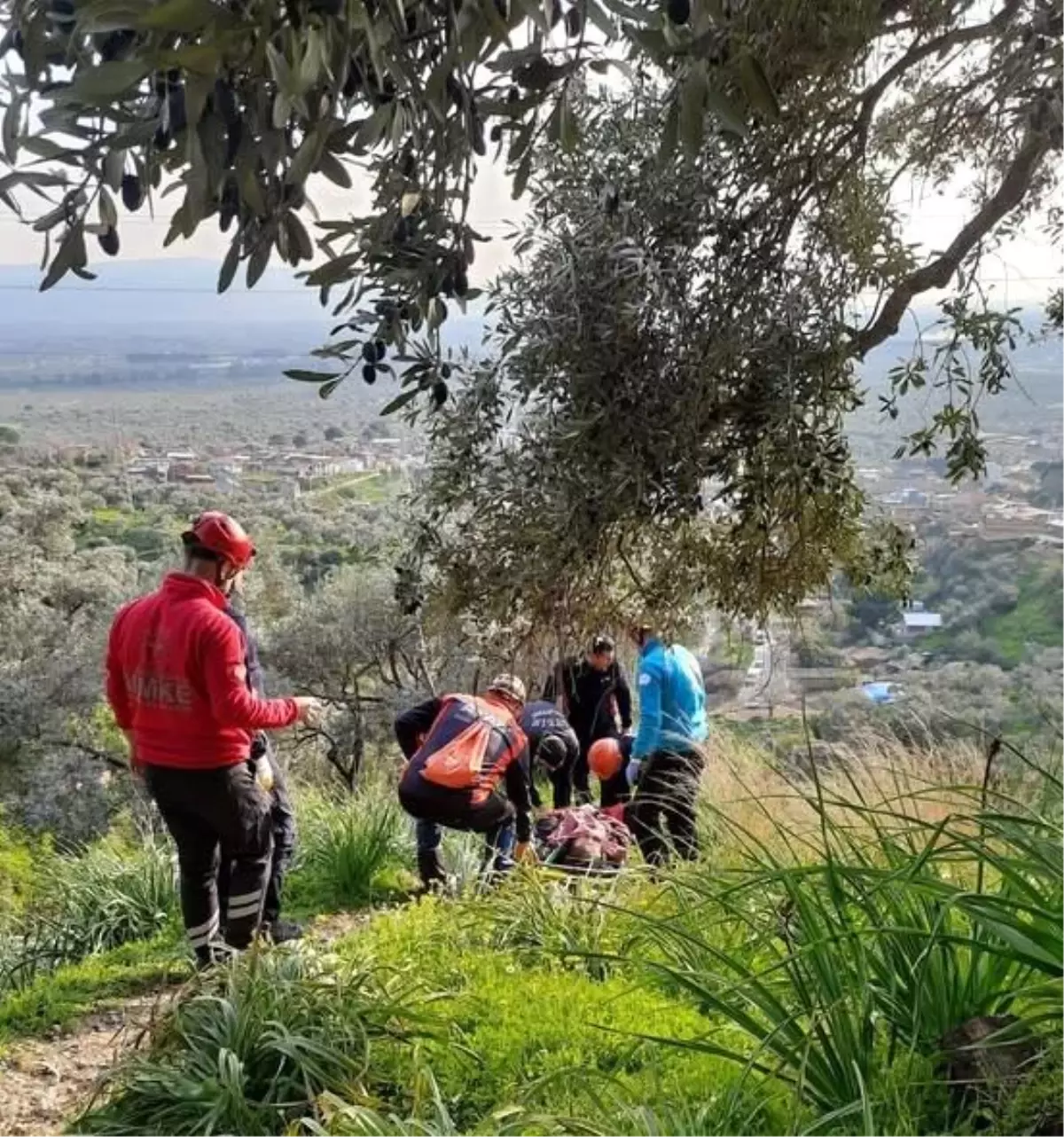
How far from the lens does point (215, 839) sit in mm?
4438

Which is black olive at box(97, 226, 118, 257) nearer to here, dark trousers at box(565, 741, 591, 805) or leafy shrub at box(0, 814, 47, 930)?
leafy shrub at box(0, 814, 47, 930)

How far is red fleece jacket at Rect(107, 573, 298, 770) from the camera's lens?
13.4 ft

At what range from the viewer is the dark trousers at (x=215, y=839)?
4.21 metres

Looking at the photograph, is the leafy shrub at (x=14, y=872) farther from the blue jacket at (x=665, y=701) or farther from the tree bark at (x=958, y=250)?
the tree bark at (x=958, y=250)

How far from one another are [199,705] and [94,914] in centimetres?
251

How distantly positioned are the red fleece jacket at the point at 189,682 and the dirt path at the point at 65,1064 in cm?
83

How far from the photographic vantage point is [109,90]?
0.98 m

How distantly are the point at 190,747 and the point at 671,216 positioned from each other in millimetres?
2494

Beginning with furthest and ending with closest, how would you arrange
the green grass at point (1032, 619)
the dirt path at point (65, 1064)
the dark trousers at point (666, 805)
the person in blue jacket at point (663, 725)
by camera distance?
the green grass at point (1032, 619) → the person in blue jacket at point (663, 725) → the dark trousers at point (666, 805) → the dirt path at point (65, 1064)

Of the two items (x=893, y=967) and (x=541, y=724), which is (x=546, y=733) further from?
(x=893, y=967)

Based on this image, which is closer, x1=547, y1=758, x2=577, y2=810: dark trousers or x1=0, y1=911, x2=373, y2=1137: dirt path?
x1=0, y1=911, x2=373, y2=1137: dirt path

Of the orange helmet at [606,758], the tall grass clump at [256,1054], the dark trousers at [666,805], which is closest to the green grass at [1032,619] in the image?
the dark trousers at [666,805]

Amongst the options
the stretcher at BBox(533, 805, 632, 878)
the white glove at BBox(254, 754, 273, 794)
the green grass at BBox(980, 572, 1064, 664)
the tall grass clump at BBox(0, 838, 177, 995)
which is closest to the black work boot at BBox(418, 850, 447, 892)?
the stretcher at BBox(533, 805, 632, 878)

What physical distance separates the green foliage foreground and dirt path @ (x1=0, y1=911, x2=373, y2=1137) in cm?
32
